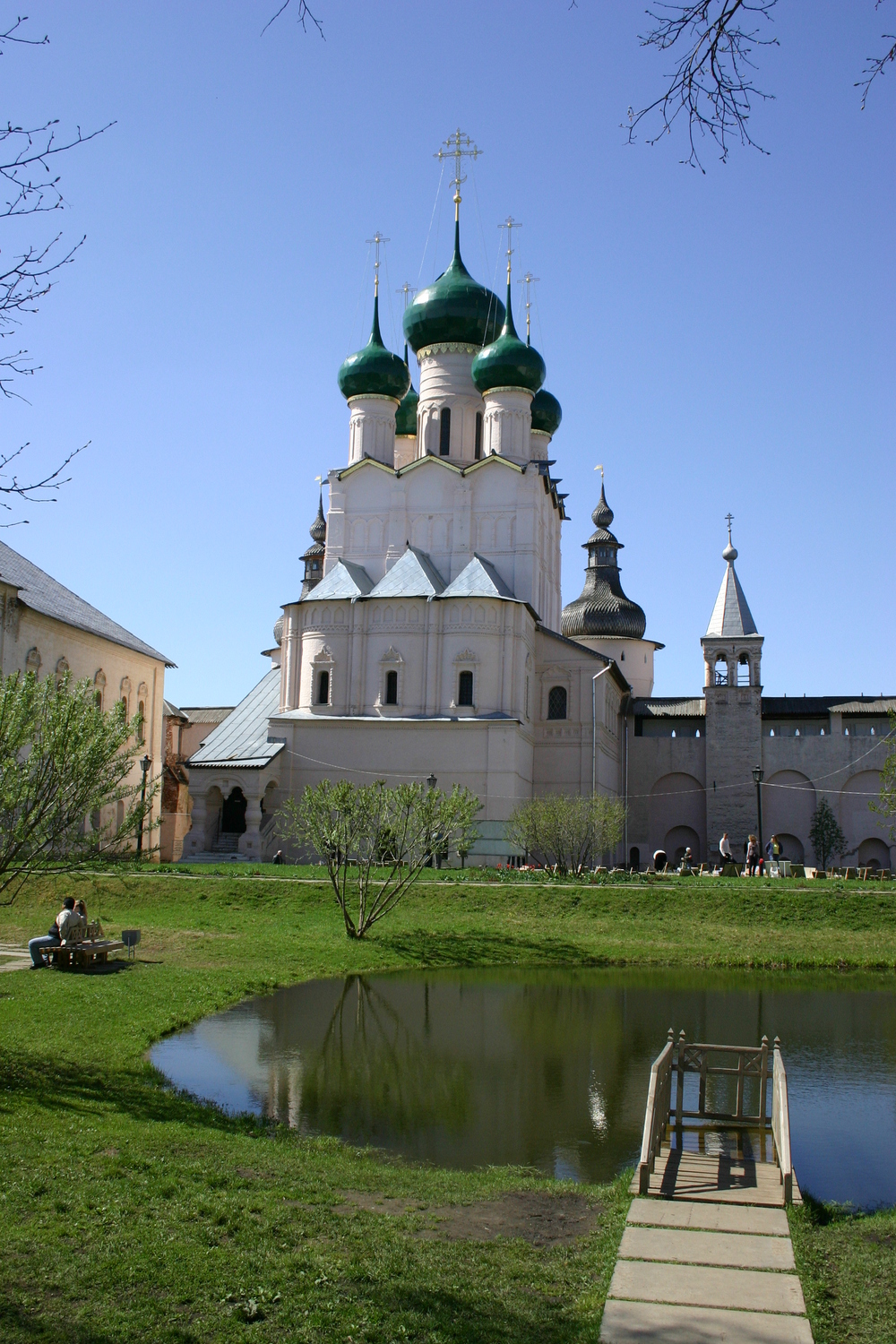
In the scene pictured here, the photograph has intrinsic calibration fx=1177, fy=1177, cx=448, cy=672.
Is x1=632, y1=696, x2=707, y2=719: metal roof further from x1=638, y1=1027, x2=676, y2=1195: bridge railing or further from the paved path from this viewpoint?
the paved path

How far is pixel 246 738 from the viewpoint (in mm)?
38156

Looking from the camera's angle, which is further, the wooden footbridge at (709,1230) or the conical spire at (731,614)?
the conical spire at (731,614)

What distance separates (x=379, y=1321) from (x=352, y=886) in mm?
21187

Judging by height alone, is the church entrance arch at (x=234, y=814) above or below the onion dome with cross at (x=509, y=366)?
below

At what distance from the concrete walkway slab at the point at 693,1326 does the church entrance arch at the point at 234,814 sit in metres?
33.1

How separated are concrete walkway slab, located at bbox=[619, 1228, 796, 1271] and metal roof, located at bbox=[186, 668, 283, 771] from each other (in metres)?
30.1

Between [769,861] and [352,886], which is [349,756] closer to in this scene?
[352,886]

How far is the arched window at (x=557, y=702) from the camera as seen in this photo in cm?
4016

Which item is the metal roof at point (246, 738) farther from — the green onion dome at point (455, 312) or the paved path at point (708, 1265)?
the paved path at point (708, 1265)

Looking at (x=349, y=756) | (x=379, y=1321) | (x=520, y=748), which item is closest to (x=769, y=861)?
(x=520, y=748)

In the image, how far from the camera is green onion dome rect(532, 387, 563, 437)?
45.2m

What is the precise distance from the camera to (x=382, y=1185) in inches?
307

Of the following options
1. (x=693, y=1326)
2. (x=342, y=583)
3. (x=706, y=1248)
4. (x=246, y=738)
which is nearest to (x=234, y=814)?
(x=246, y=738)

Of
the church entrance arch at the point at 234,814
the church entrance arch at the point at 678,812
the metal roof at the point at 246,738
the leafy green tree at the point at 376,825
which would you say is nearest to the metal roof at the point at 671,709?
the church entrance arch at the point at 678,812
